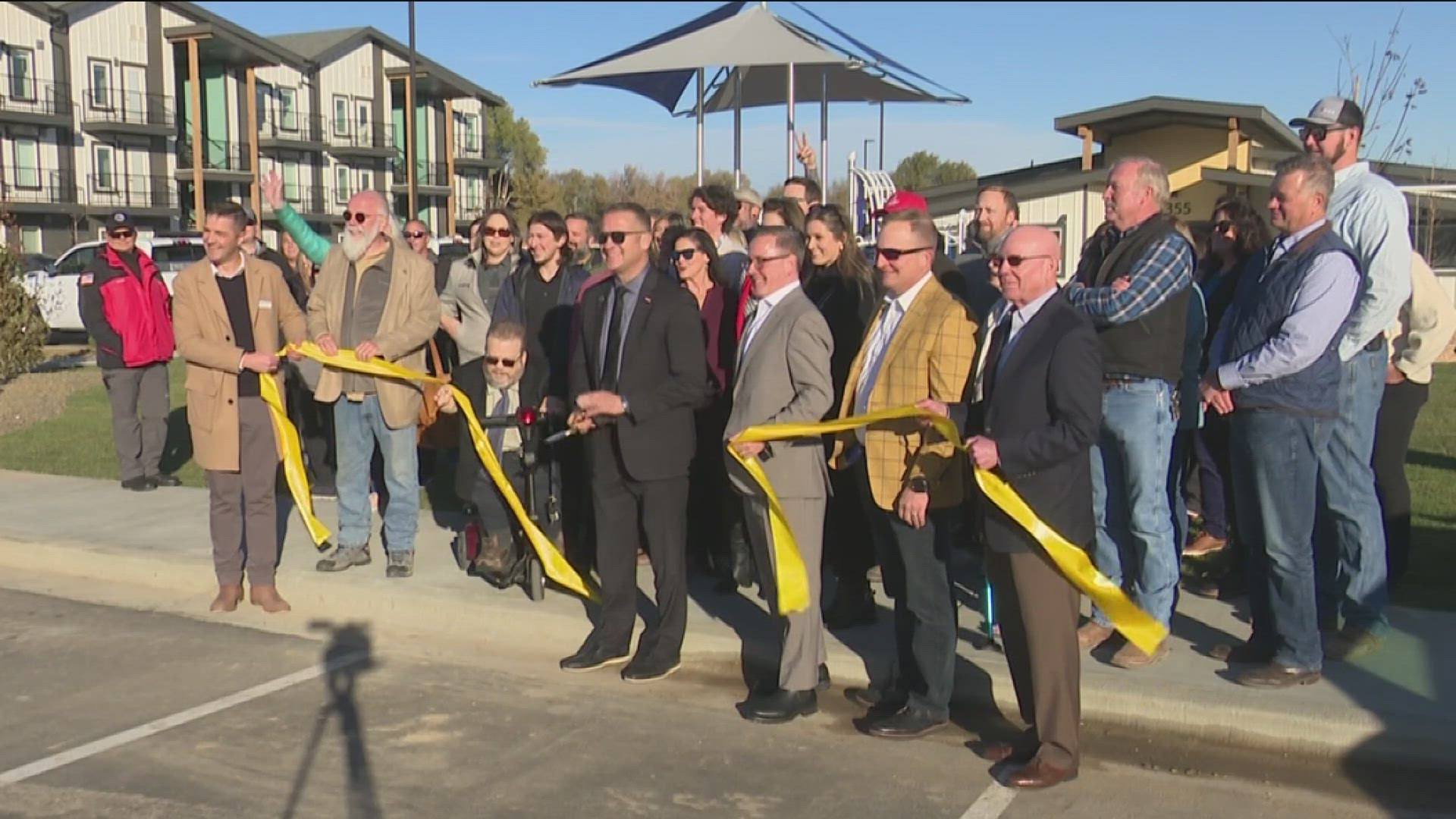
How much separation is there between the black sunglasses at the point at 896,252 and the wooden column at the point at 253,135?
154 ft

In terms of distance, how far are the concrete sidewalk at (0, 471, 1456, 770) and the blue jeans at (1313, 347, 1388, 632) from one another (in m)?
0.25

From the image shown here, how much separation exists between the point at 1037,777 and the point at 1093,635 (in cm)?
159

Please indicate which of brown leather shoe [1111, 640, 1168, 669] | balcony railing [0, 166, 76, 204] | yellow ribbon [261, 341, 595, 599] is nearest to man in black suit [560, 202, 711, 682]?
yellow ribbon [261, 341, 595, 599]

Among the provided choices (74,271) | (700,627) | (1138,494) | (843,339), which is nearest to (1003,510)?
(1138,494)

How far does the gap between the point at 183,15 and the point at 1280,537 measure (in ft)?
178

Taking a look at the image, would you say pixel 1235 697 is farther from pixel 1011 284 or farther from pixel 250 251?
pixel 250 251

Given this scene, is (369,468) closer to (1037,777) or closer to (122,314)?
Result: (122,314)

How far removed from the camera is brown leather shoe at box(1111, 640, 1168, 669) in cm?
582

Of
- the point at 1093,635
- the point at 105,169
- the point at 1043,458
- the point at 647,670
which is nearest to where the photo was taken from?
the point at 1043,458

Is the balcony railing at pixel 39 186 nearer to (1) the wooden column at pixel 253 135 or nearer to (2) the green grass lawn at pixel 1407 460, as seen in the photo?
(1) the wooden column at pixel 253 135

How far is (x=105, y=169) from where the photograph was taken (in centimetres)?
5084

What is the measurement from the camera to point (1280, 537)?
545cm

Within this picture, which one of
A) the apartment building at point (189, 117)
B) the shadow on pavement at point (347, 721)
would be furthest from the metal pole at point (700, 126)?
the apartment building at point (189, 117)

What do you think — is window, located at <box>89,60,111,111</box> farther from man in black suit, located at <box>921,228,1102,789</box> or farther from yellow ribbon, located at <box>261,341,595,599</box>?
man in black suit, located at <box>921,228,1102,789</box>
